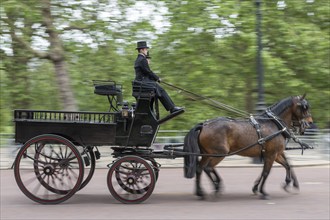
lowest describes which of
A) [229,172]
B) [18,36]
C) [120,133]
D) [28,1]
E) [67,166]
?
[229,172]

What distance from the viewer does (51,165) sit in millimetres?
7852

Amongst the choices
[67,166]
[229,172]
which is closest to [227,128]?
[67,166]

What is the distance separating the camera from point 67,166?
25.9 feet

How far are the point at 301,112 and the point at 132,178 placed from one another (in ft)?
10.8

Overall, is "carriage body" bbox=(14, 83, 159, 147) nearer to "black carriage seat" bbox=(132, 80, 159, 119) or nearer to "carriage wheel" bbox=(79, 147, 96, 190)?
"black carriage seat" bbox=(132, 80, 159, 119)

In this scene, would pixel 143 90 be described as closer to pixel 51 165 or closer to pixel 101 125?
pixel 101 125

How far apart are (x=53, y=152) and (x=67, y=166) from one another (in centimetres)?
38

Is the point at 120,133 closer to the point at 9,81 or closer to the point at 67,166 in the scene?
the point at 67,166

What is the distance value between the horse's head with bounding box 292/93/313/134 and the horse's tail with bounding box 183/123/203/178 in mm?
1789

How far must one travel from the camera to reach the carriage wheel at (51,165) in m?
7.70

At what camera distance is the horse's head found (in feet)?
28.5

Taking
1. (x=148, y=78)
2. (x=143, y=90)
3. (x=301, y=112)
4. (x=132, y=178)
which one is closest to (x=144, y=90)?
(x=143, y=90)

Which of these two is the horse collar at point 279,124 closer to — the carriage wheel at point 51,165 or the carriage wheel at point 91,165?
the carriage wheel at point 91,165

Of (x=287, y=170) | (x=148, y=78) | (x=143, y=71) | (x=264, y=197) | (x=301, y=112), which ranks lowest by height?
(x=264, y=197)
